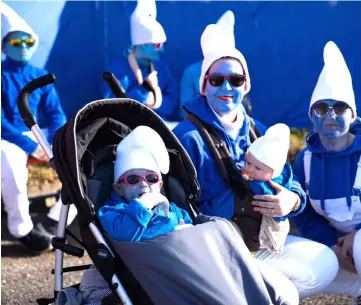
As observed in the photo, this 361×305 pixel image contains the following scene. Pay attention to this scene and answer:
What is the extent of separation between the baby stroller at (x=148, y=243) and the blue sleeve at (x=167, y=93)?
9.13ft

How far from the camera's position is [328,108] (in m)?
4.77

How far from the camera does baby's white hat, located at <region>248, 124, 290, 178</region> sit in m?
4.30

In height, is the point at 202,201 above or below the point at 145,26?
below

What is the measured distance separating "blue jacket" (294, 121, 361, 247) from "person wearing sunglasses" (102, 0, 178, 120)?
90.9 inches

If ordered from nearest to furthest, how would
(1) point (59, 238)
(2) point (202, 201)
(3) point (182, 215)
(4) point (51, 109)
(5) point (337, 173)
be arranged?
(1) point (59, 238) < (3) point (182, 215) < (2) point (202, 201) < (5) point (337, 173) < (4) point (51, 109)

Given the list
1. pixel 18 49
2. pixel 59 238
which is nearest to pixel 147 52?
pixel 18 49

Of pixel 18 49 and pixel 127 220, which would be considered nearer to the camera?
pixel 127 220

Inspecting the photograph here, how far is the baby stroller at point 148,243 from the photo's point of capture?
3.72 meters

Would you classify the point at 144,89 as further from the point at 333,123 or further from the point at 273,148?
the point at 273,148

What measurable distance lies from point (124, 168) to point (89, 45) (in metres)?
3.61

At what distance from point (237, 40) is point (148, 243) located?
14.1ft

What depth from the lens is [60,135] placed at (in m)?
4.07

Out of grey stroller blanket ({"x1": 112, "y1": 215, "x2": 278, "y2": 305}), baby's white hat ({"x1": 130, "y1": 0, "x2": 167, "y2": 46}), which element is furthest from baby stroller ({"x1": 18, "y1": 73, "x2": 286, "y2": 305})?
baby's white hat ({"x1": 130, "y1": 0, "x2": 167, "y2": 46})

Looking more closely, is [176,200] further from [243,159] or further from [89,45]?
[89,45]
